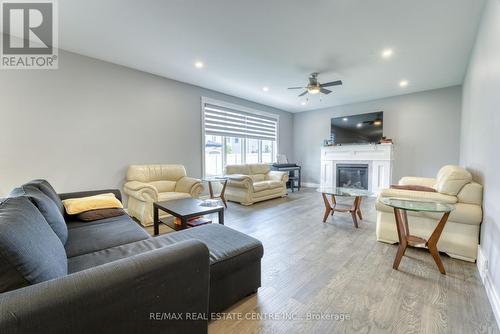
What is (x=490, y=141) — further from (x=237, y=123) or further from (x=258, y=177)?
(x=237, y=123)

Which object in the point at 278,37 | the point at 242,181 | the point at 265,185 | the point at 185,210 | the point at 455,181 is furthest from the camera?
the point at 265,185

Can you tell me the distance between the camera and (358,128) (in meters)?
5.99

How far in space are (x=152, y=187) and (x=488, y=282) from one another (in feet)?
12.5

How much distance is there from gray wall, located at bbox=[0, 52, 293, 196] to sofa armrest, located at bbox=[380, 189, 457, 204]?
380 centimetres

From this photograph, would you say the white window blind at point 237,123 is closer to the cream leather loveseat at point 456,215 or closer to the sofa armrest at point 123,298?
the cream leather loveseat at point 456,215

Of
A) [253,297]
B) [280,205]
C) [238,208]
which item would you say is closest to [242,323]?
[253,297]

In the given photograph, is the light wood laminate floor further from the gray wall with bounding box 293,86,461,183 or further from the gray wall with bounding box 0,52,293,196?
the gray wall with bounding box 293,86,461,183

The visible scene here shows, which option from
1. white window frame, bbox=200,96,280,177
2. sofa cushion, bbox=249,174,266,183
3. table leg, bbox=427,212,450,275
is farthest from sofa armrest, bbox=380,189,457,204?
white window frame, bbox=200,96,280,177

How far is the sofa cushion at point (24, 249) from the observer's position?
0.76m

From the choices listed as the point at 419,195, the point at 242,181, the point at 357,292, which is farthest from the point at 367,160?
the point at 357,292

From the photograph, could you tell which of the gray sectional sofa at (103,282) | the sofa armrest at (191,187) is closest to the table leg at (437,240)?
the gray sectional sofa at (103,282)

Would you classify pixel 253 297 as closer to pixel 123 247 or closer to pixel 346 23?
pixel 123 247

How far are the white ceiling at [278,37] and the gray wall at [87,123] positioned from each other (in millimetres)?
366

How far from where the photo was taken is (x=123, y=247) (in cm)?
154
